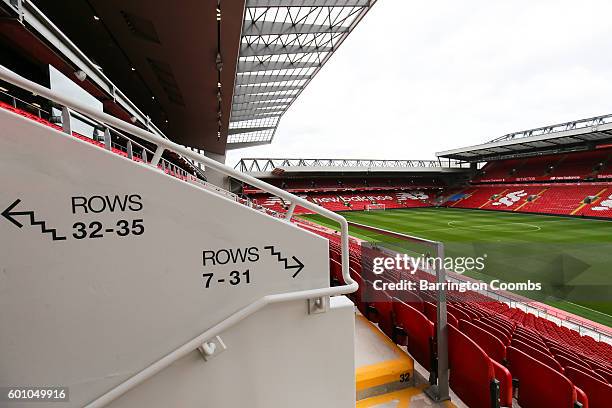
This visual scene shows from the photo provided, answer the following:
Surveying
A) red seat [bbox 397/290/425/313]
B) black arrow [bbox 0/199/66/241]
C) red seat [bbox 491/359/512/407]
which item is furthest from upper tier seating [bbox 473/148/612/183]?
black arrow [bbox 0/199/66/241]

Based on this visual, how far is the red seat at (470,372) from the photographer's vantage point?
2.63 metres

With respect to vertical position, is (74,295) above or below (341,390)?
above

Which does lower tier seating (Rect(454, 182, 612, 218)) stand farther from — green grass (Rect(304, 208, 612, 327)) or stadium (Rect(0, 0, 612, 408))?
stadium (Rect(0, 0, 612, 408))

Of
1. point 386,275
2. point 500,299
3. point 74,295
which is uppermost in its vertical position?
point 74,295

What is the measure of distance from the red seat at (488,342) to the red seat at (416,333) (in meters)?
0.75

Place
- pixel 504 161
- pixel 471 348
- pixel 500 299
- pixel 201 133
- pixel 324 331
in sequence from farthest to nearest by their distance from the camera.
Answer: pixel 504 161 < pixel 201 133 < pixel 500 299 < pixel 471 348 < pixel 324 331

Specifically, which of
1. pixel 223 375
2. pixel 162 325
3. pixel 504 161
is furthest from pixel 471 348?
pixel 504 161

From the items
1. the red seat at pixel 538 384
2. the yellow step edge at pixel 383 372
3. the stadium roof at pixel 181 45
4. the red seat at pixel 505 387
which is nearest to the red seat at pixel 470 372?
the red seat at pixel 505 387

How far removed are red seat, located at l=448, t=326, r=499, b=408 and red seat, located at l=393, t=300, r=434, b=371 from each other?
0.23 m

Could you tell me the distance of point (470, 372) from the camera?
9.46ft

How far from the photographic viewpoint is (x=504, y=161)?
45.7m

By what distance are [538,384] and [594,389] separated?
0.73 meters

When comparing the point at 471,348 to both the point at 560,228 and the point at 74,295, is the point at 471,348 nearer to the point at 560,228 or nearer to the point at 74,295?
the point at 74,295

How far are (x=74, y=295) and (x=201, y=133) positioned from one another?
94.2ft
